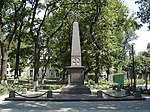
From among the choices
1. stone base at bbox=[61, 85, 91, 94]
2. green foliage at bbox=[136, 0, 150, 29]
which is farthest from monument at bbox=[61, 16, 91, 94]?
green foliage at bbox=[136, 0, 150, 29]

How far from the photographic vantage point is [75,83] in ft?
77.6

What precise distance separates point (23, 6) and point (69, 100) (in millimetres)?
14985

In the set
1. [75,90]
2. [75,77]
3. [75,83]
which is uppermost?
[75,77]

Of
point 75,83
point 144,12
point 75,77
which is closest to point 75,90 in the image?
point 75,83

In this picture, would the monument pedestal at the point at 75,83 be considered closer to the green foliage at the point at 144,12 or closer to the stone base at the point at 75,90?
the stone base at the point at 75,90

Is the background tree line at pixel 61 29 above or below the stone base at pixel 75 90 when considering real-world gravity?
above

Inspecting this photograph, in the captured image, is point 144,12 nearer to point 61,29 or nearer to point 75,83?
point 75,83

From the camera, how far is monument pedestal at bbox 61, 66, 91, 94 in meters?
23.2

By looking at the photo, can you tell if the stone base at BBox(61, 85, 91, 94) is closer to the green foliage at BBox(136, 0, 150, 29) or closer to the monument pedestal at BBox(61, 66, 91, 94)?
the monument pedestal at BBox(61, 66, 91, 94)

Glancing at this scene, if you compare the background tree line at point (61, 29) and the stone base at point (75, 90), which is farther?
the background tree line at point (61, 29)

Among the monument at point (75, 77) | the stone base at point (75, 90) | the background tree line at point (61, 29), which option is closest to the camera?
the stone base at point (75, 90)

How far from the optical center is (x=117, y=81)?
4603 cm

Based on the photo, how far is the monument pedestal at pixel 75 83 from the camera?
2323cm

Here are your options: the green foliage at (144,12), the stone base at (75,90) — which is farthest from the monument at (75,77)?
the green foliage at (144,12)
